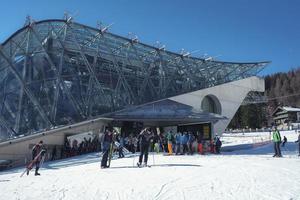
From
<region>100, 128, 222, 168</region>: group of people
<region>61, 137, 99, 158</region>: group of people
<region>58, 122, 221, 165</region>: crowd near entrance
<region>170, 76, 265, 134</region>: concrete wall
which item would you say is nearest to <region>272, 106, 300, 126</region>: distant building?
<region>170, 76, 265, 134</region>: concrete wall

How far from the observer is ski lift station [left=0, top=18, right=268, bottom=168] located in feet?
89.0

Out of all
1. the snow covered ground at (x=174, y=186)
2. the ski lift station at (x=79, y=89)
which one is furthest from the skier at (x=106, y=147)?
the ski lift station at (x=79, y=89)

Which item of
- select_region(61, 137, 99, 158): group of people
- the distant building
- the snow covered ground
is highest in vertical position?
the distant building

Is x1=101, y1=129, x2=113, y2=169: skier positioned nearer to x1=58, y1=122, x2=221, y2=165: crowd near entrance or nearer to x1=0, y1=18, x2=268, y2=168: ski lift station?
x1=58, y1=122, x2=221, y2=165: crowd near entrance

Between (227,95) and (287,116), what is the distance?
1621 inches

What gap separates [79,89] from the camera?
1212 inches

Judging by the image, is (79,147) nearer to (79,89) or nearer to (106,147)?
(79,89)

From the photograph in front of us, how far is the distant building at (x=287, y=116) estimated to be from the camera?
77625 mm

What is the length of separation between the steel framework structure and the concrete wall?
298cm

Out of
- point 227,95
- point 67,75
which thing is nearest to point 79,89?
point 67,75

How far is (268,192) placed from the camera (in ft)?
25.9

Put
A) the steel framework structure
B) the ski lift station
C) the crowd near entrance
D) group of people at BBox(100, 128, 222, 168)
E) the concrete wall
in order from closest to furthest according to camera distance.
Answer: group of people at BBox(100, 128, 222, 168), the crowd near entrance, the ski lift station, the steel framework structure, the concrete wall

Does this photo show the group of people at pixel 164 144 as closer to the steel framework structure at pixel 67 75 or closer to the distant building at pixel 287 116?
the steel framework structure at pixel 67 75

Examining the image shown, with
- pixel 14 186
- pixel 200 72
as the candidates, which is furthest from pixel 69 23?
pixel 14 186
